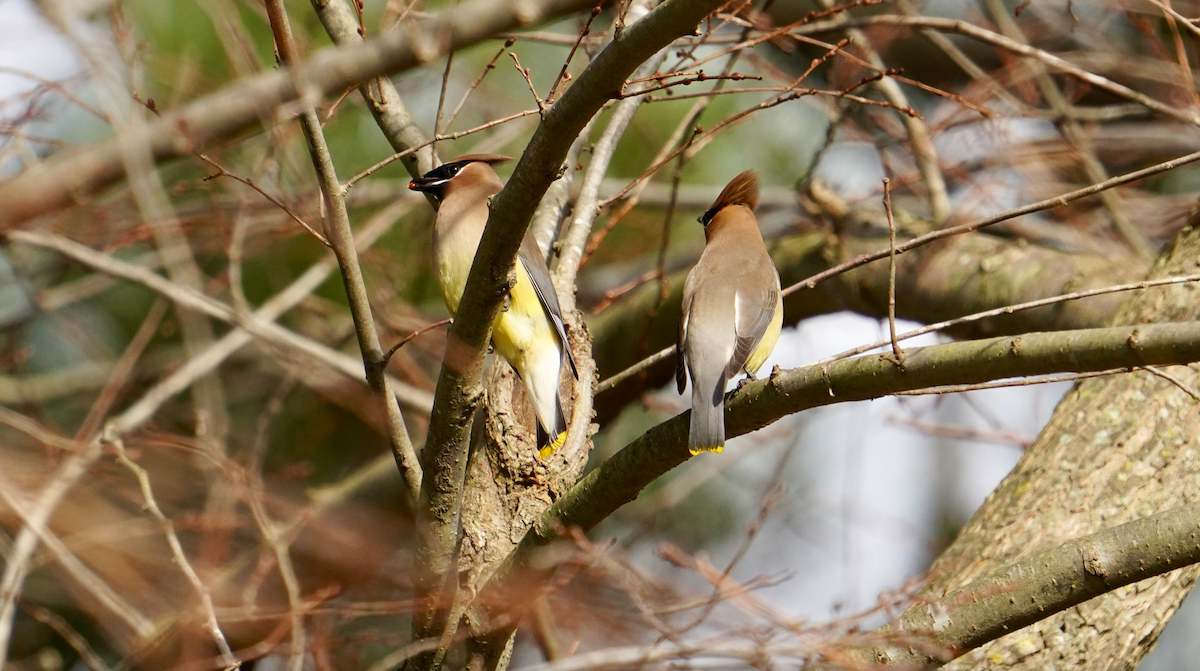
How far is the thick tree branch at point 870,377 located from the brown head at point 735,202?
1.49 m

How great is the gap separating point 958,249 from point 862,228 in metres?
0.52

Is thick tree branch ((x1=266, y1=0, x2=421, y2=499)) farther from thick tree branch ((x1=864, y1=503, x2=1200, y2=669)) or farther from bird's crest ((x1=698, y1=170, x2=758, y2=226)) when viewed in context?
bird's crest ((x1=698, y1=170, x2=758, y2=226))

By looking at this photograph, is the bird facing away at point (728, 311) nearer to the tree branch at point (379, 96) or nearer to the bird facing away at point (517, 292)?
the bird facing away at point (517, 292)

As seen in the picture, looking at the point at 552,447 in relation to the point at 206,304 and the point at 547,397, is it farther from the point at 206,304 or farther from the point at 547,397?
the point at 206,304

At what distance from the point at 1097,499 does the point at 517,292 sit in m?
2.05

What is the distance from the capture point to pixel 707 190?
6.96m

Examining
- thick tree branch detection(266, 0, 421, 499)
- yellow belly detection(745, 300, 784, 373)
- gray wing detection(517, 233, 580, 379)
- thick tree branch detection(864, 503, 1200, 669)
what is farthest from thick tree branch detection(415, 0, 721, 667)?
thick tree branch detection(864, 503, 1200, 669)

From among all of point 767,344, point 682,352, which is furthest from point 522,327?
point 767,344

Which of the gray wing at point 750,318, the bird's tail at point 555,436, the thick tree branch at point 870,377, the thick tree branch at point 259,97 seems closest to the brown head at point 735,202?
the gray wing at point 750,318

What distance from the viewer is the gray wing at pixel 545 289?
378 cm

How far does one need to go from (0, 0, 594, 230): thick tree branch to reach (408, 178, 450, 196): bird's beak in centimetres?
301

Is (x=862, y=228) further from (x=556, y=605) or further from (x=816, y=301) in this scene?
(x=556, y=605)

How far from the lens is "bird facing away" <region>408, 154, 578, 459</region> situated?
3797mm

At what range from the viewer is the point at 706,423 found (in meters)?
2.88
